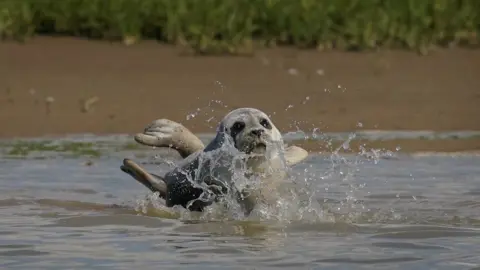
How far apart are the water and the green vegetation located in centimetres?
370

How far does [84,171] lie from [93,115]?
8.24 ft

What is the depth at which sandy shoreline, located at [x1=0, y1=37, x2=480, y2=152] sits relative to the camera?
1191 centimetres

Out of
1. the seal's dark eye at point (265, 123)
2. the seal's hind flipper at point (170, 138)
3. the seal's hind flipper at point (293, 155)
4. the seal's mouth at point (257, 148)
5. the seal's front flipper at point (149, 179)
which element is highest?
the seal's dark eye at point (265, 123)

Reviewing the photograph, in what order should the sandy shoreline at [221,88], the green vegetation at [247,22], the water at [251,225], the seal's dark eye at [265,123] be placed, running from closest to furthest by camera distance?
the water at [251,225], the seal's dark eye at [265,123], the sandy shoreline at [221,88], the green vegetation at [247,22]

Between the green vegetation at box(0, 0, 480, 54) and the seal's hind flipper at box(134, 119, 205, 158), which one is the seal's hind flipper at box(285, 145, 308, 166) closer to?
→ the seal's hind flipper at box(134, 119, 205, 158)

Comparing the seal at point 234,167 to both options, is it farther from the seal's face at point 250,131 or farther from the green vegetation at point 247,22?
the green vegetation at point 247,22

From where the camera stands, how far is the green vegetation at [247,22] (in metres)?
13.4

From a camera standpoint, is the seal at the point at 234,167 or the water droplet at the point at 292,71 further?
the water droplet at the point at 292,71

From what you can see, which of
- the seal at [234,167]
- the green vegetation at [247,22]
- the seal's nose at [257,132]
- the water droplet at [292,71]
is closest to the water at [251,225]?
the seal at [234,167]

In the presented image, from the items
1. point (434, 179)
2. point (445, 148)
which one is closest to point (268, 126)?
point (434, 179)

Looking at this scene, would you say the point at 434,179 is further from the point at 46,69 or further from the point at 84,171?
the point at 46,69

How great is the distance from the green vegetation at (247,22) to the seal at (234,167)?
588cm

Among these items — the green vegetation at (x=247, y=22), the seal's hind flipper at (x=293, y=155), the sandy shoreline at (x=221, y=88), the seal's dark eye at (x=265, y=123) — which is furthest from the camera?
the green vegetation at (x=247, y=22)

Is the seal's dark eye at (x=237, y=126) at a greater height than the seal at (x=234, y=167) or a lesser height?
greater
